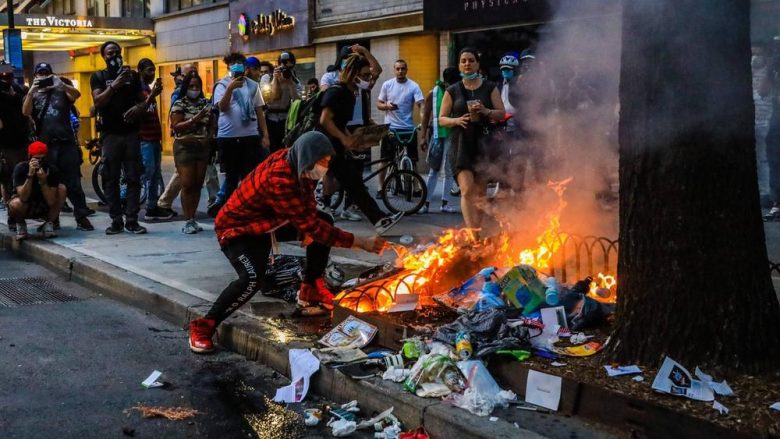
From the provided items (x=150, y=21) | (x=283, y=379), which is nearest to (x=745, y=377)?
(x=283, y=379)

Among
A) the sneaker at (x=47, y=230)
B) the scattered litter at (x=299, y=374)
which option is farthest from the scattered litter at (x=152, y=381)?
the sneaker at (x=47, y=230)

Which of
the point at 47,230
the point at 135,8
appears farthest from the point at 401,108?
the point at 135,8

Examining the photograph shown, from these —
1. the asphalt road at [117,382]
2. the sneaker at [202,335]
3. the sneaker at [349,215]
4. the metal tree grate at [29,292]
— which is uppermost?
the sneaker at [349,215]

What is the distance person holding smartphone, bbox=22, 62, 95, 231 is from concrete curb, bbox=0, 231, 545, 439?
0.94 m

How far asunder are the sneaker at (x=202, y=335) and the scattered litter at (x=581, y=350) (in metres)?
2.16

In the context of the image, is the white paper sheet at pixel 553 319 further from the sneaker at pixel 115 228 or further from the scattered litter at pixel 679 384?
the sneaker at pixel 115 228

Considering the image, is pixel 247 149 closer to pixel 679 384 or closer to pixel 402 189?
pixel 402 189

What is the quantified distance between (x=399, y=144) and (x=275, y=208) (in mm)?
6173

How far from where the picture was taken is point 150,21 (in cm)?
2589

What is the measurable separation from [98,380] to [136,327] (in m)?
1.26

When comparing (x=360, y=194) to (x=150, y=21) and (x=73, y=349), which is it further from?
(x=150, y=21)

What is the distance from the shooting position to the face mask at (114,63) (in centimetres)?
916

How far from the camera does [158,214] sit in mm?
10445

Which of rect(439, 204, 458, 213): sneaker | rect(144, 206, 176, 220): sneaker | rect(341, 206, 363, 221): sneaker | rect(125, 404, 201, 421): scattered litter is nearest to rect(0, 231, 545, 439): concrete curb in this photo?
rect(125, 404, 201, 421): scattered litter
